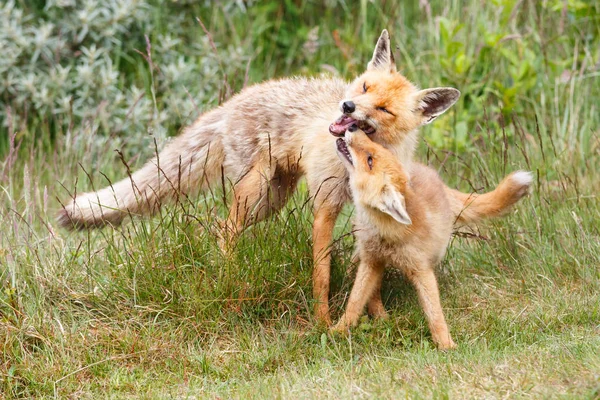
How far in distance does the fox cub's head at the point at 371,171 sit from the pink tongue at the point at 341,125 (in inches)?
4.3

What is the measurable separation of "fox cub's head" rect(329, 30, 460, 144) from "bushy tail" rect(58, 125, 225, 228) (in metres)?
1.13

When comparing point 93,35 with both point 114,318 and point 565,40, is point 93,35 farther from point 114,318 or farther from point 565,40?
point 565,40

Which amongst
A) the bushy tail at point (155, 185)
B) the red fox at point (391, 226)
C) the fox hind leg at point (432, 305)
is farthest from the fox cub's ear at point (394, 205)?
the bushy tail at point (155, 185)

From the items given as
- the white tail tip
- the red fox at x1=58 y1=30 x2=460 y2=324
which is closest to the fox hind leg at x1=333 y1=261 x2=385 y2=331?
the red fox at x1=58 y1=30 x2=460 y2=324

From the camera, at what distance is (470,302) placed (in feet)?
17.6

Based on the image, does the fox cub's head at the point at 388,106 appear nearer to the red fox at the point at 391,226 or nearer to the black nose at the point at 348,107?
the black nose at the point at 348,107

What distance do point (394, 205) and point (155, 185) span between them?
1983mm

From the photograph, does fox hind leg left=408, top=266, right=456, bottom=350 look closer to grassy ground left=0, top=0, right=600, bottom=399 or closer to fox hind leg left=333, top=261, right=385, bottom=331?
grassy ground left=0, top=0, right=600, bottom=399

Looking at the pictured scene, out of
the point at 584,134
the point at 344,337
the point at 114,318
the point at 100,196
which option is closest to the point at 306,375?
the point at 344,337

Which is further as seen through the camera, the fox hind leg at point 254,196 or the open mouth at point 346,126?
the fox hind leg at point 254,196

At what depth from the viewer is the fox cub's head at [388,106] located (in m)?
4.98

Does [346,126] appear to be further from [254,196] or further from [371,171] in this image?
[254,196]

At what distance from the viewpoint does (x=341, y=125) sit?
505cm

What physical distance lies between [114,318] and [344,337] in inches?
55.5
